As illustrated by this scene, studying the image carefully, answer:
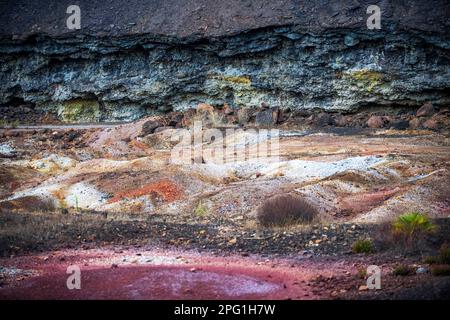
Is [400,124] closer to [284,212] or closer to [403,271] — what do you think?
[284,212]

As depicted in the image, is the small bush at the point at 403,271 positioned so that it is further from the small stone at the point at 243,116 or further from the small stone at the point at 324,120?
the small stone at the point at 243,116

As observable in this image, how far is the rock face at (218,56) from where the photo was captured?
3753cm

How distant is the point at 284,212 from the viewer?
15797 millimetres

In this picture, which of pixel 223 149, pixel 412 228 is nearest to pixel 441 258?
pixel 412 228

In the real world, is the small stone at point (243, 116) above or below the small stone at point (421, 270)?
above

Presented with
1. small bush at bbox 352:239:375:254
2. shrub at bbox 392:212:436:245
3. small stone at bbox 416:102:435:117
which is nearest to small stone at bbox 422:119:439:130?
small stone at bbox 416:102:435:117

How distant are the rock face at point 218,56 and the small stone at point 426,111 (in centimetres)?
235

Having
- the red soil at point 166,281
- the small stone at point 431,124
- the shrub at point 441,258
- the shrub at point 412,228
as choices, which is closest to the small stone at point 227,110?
the small stone at point 431,124

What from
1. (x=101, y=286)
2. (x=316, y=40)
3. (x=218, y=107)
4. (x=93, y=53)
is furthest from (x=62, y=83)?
(x=101, y=286)

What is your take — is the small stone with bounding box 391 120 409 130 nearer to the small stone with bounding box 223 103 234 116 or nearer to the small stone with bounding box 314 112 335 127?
the small stone with bounding box 314 112 335 127

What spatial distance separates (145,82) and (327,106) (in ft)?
40.7

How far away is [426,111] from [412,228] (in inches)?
960

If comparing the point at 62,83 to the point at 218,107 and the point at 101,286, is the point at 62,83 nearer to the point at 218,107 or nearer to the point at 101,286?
the point at 218,107

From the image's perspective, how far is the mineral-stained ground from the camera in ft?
36.4
